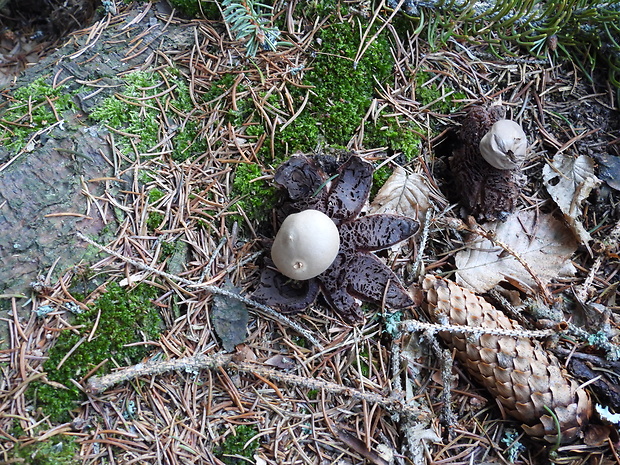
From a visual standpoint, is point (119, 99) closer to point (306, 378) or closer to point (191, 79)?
point (191, 79)

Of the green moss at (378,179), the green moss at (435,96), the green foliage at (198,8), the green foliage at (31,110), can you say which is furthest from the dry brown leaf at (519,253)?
the green foliage at (31,110)

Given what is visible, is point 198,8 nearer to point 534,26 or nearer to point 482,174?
point 482,174

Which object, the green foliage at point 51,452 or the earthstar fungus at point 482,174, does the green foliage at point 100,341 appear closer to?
the green foliage at point 51,452

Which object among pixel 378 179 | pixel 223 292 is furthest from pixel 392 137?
pixel 223 292

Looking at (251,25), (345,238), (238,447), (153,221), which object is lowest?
(238,447)

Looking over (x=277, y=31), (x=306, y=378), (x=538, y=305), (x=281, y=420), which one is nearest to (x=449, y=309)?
(x=538, y=305)
